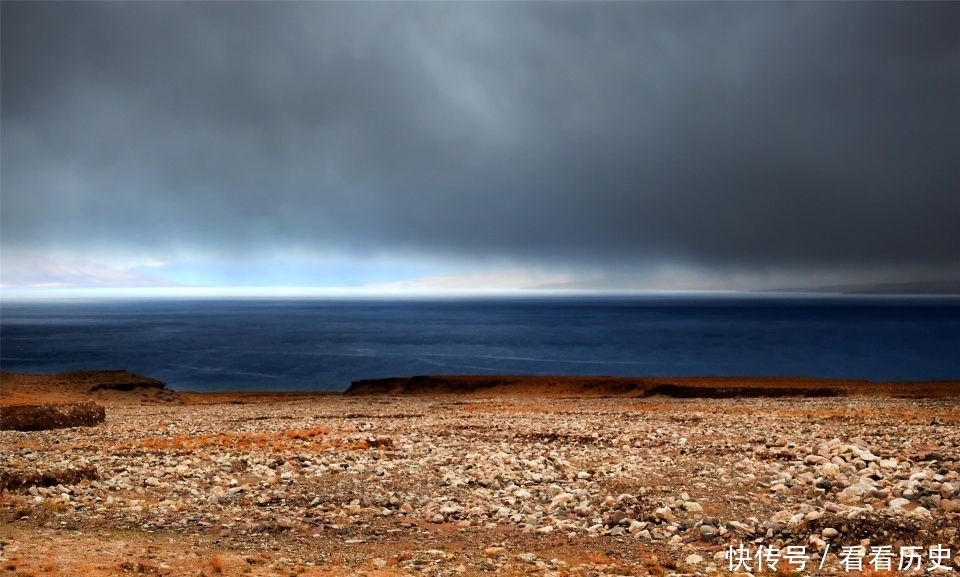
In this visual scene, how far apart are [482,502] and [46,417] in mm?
22931

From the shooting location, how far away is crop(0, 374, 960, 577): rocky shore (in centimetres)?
925

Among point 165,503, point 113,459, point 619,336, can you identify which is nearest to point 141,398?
point 113,459

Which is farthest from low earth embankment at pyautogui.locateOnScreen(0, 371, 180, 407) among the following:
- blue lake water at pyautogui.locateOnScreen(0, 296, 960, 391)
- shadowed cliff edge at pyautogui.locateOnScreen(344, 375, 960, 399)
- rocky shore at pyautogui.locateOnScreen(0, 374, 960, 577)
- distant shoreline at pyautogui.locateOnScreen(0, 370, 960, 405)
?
rocky shore at pyautogui.locateOnScreen(0, 374, 960, 577)

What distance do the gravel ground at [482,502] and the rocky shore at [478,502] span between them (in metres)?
0.05

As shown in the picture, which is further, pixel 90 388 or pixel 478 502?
pixel 90 388

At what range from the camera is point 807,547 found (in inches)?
367

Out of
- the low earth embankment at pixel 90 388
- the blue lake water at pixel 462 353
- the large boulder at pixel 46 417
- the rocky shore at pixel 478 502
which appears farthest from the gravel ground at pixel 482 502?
the blue lake water at pixel 462 353

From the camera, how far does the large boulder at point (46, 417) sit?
83.4 ft

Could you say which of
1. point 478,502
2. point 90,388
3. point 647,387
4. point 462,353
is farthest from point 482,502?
point 462,353

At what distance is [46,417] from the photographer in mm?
25938

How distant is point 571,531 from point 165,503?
819 centimetres

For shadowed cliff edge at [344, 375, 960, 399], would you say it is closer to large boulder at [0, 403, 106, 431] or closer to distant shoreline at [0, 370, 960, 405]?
distant shoreline at [0, 370, 960, 405]

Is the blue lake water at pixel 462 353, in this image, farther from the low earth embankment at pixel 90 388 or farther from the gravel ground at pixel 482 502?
the gravel ground at pixel 482 502

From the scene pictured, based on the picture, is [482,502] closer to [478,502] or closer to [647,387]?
[478,502]
